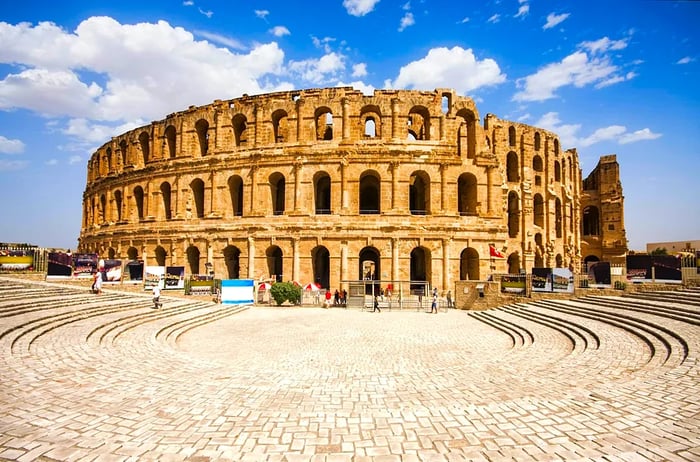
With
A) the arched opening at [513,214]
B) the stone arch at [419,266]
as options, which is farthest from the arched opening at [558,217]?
the stone arch at [419,266]

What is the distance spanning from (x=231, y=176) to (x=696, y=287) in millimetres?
28761

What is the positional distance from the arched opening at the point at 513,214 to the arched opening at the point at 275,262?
66.8ft

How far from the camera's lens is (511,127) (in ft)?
107

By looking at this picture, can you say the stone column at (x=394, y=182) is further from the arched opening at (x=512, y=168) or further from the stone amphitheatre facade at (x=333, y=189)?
the arched opening at (x=512, y=168)

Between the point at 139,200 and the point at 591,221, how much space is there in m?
49.7

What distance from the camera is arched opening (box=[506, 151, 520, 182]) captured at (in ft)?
108

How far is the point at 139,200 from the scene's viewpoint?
34.0m

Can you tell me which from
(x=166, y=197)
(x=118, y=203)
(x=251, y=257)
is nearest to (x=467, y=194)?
(x=251, y=257)

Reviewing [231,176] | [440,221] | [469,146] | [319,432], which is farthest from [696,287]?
[231,176]

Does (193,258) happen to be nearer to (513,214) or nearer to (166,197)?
(166,197)

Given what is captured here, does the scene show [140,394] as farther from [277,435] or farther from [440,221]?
[440,221]

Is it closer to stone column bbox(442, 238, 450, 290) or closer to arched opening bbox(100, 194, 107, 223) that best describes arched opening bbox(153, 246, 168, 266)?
arched opening bbox(100, 194, 107, 223)

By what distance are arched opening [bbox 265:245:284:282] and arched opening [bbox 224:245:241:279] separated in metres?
2.43

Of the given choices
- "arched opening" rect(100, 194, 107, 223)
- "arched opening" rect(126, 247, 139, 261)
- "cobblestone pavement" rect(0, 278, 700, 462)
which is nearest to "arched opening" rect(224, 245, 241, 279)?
"arched opening" rect(126, 247, 139, 261)
